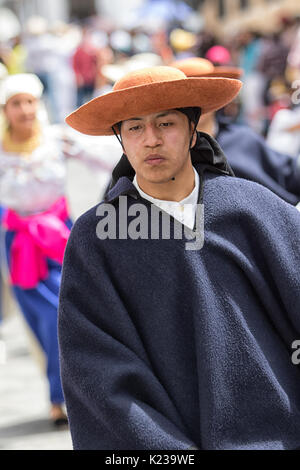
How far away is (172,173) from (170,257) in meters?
0.25

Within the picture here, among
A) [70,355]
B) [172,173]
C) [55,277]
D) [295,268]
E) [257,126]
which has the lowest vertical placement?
[257,126]

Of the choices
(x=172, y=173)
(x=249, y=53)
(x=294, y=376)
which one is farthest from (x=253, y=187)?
(x=249, y=53)

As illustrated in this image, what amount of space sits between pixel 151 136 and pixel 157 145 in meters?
0.03

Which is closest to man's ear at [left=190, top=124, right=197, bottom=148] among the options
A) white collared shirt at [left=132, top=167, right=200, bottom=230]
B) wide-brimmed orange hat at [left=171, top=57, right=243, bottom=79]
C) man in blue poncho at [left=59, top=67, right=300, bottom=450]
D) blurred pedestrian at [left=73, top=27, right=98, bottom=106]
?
man in blue poncho at [left=59, top=67, right=300, bottom=450]

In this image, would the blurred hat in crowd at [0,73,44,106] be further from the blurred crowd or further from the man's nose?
the blurred crowd

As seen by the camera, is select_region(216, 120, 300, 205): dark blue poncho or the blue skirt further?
the blue skirt

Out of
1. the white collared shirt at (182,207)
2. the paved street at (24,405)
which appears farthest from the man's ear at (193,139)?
the paved street at (24,405)

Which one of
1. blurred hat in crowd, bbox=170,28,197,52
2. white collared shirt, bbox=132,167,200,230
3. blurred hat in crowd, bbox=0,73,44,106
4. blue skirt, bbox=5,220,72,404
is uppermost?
white collared shirt, bbox=132,167,200,230

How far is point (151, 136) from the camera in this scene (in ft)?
11.6

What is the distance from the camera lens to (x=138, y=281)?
3.54 metres

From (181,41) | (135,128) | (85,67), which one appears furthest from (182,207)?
(85,67)

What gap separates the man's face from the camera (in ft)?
11.6
